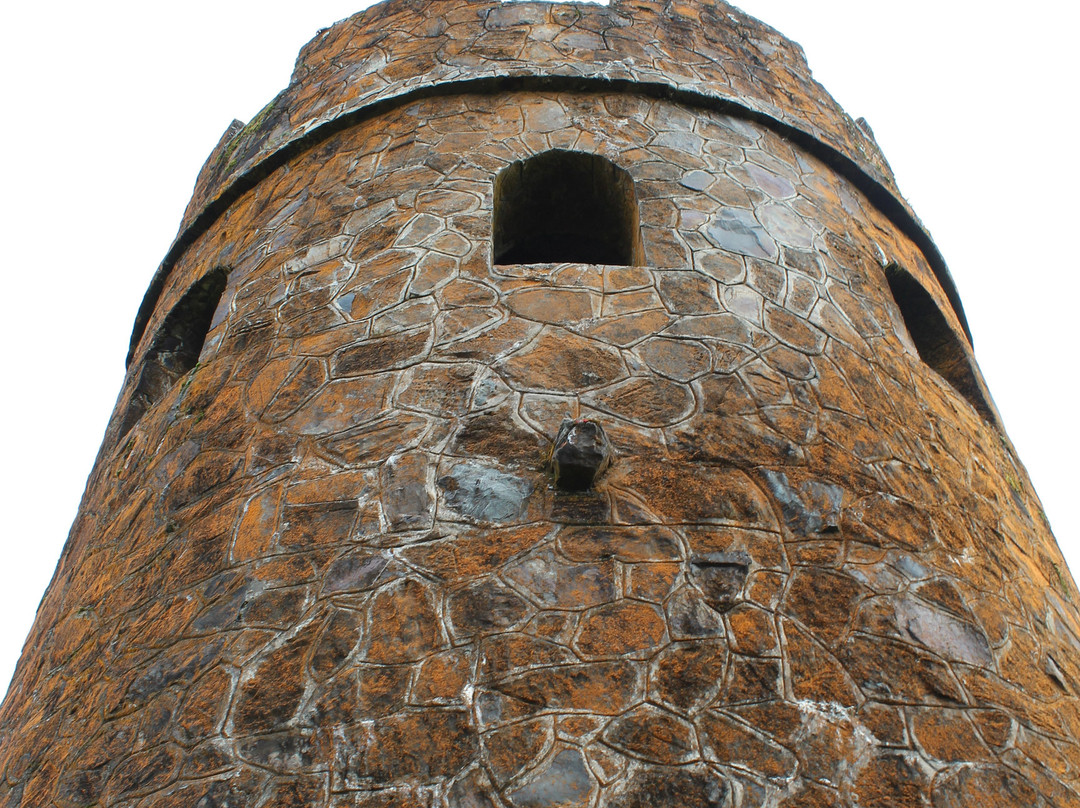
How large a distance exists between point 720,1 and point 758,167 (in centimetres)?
211

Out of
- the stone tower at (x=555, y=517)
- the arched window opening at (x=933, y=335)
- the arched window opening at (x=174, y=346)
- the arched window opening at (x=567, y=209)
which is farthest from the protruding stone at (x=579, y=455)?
the arched window opening at (x=174, y=346)

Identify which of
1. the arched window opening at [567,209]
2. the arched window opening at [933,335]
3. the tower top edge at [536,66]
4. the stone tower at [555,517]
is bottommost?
the stone tower at [555,517]

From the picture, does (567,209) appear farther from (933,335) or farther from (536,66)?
(933,335)

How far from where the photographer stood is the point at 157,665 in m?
3.14

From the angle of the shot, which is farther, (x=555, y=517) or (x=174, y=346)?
(x=174, y=346)

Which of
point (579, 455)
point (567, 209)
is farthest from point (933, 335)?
point (579, 455)

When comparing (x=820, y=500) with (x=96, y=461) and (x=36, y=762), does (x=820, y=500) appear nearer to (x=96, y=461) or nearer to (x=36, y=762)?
(x=36, y=762)

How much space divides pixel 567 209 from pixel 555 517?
2.50 m

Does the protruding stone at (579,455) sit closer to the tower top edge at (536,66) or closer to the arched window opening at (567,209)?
the arched window opening at (567,209)

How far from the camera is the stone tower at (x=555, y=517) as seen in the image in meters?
2.67

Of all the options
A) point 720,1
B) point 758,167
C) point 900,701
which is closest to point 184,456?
point 900,701

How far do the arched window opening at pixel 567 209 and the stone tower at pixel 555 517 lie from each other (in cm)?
2

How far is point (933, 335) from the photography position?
5.50 metres

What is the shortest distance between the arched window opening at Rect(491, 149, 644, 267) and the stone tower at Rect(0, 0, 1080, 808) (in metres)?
0.02
